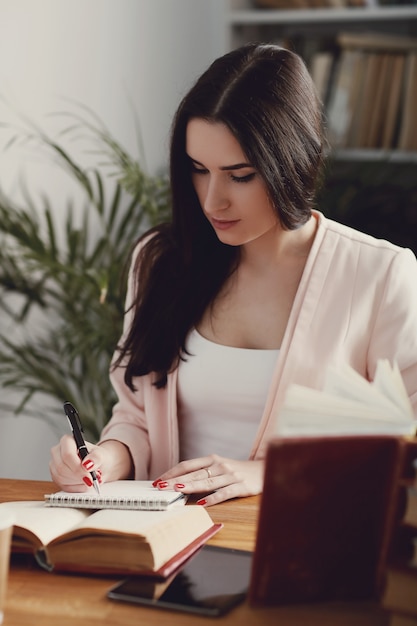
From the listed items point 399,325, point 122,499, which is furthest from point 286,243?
point 122,499

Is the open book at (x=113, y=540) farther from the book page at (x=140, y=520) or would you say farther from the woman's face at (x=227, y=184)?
the woman's face at (x=227, y=184)

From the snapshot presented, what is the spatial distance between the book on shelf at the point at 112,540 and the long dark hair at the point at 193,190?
0.59 metres

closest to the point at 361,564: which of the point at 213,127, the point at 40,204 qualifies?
the point at 213,127

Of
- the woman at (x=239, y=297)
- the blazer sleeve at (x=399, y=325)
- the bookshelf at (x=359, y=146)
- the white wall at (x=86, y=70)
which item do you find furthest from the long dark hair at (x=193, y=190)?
Result: the bookshelf at (x=359, y=146)

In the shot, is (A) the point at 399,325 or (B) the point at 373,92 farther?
(B) the point at 373,92

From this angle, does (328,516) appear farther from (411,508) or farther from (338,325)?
(338,325)

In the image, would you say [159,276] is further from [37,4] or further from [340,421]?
[37,4]

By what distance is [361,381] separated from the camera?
1.06 meters

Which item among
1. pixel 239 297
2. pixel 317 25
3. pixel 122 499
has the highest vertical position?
pixel 317 25

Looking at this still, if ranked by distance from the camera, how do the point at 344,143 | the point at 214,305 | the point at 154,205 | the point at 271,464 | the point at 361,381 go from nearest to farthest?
the point at 271,464
the point at 361,381
the point at 214,305
the point at 154,205
the point at 344,143

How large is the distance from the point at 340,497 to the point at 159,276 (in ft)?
3.17

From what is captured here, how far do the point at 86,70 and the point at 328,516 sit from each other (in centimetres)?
215

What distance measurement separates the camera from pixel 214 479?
1.52 metres

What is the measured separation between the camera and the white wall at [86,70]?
2561mm
